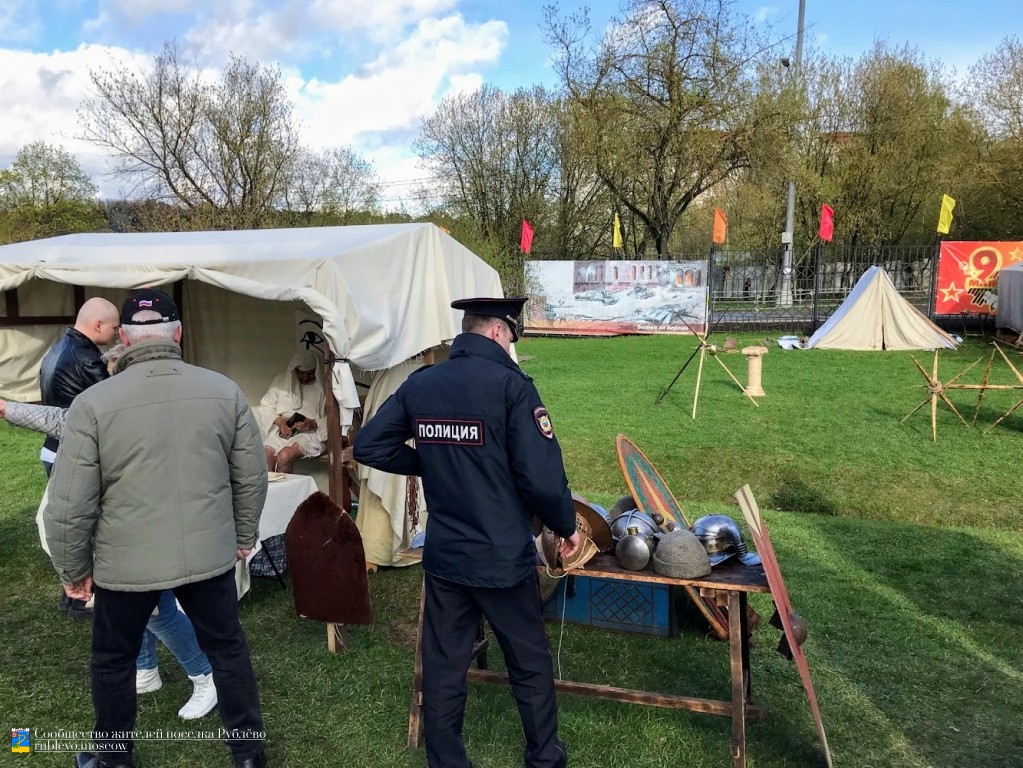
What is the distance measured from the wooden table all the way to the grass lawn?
0.63 feet

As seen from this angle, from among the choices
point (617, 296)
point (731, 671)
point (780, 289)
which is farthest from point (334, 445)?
point (780, 289)

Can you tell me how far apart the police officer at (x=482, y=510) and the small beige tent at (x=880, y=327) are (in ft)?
54.0

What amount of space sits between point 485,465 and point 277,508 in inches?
97.0

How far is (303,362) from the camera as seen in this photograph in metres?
6.17

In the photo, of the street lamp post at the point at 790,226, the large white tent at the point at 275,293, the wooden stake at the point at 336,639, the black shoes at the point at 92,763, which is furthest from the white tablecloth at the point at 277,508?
the street lamp post at the point at 790,226

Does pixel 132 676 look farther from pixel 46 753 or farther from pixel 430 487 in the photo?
pixel 430 487

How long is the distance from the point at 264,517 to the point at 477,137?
2708 centimetres

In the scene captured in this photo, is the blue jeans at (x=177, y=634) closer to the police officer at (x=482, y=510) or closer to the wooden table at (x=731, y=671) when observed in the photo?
the wooden table at (x=731, y=671)

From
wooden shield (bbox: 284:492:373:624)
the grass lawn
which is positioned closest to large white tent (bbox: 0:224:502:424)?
wooden shield (bbox: 284:492:373:624)

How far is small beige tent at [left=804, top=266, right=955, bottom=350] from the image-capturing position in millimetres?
17078

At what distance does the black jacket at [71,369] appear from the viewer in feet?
11.6

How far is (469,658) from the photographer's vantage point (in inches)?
107

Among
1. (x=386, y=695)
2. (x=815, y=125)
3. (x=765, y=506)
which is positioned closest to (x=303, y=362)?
(x=386, y=695)

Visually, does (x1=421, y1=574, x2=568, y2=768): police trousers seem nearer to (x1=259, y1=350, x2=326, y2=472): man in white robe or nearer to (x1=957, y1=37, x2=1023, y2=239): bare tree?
(x1=259, y1=350, x2=326, y2=472): man in white robe
